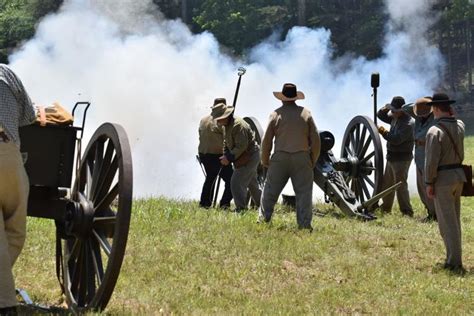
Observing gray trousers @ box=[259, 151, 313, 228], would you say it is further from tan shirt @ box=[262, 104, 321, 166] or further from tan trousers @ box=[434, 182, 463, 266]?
tan trousers @ box=[434, 182, 463, 266]

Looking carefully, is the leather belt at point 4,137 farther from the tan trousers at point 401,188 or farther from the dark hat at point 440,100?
the tan trousers at point 401,188

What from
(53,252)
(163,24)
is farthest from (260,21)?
(53,252)

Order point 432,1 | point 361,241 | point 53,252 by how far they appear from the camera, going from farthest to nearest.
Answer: point 432,1 < point 361,241 < point 53,252

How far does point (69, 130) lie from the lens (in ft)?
18.9

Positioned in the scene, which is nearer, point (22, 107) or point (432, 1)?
point (22, 107)

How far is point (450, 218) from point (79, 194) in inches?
140

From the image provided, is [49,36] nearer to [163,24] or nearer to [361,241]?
[163,24]

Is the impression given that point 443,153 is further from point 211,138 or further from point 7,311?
point 211,138

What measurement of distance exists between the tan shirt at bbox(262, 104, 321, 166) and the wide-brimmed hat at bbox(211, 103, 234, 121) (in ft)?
5.29

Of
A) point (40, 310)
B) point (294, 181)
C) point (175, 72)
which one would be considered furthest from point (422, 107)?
point (175, 72)

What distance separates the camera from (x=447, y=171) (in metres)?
8.15

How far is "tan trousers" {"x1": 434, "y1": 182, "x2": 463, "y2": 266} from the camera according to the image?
8.13 metres

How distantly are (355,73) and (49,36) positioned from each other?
36.1 feet

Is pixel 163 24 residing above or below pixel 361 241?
above
